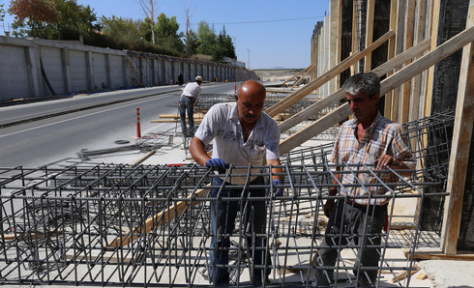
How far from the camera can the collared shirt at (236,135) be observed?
10.0 ft

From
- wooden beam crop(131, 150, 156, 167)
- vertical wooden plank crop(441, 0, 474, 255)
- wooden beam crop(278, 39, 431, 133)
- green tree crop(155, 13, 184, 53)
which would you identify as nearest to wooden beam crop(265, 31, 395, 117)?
wooden beam crop(278, 39, 431, 133)

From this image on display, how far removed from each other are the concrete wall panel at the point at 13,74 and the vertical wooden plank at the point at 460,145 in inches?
1048

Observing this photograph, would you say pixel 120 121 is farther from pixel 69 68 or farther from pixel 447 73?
pixel 69 68

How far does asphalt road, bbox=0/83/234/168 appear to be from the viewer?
8789 millimetres

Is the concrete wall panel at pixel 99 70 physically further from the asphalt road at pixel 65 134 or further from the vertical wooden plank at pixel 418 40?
the vertical wooden plank at pixel 418 40

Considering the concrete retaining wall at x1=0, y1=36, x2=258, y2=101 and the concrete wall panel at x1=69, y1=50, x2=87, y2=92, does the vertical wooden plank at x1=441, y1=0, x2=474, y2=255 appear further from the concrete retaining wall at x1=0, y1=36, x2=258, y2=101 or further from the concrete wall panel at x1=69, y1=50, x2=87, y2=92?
the concrete wall panel at x1=69, y1=50, x2=87, y2=92

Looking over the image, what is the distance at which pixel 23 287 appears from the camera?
330 cm

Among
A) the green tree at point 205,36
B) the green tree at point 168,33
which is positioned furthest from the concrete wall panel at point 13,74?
the green tree at point 205,36

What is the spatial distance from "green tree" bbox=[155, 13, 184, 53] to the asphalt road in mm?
62857

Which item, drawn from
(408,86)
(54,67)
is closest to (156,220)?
(408,86)

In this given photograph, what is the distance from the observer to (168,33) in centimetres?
8612

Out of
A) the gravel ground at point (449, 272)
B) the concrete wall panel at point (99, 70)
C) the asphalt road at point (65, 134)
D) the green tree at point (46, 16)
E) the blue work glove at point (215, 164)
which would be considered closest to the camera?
the blue work glove at point (215, 164)

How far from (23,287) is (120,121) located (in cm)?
1194

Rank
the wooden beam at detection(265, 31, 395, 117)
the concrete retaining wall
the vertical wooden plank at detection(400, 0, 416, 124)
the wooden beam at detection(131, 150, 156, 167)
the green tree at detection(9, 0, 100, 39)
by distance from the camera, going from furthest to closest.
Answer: the green tree at detection(9, 0, 100, 39) < the concrete retaining wall < the wooden beam at detection(131, 150, 156, 167) < the wooden beam at detection(265, 31, 395, 117) < the vertical wooden plank at detection(400, 0, 416, 124)
